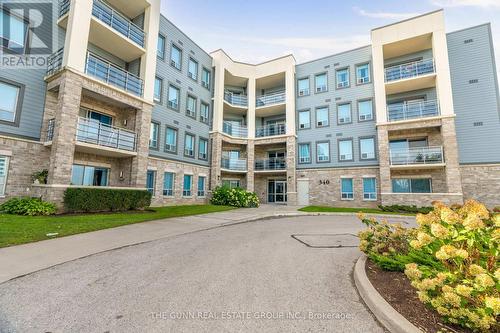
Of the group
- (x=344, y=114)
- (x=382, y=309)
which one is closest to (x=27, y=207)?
(x=382, y=309)

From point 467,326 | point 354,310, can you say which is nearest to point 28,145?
point 354,310

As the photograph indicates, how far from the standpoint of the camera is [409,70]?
20672mm

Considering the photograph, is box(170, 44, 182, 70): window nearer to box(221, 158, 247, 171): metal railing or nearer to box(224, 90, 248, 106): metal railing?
box(224, 90, 248, 106): metal railing

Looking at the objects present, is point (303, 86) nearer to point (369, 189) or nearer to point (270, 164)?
point (270, 164)

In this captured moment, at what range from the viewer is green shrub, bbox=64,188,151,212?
11.9m

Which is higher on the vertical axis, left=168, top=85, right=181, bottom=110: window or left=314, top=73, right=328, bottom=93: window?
left=314, top=73, right=328, bottom=93: window

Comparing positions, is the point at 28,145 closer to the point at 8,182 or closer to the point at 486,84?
the point at 8,182

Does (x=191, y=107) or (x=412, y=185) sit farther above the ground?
(x=191, y=107)

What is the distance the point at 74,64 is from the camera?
1274 centimetres

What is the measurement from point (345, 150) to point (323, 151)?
219 centimetres

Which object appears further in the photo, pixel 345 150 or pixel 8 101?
pixel 345 150

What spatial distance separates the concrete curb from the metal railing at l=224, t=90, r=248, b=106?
81.4ft

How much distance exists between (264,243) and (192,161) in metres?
16.1

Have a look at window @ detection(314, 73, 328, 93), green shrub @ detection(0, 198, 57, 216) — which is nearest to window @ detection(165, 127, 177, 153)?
green shrub @ detection(0, 198, 57, 216)
